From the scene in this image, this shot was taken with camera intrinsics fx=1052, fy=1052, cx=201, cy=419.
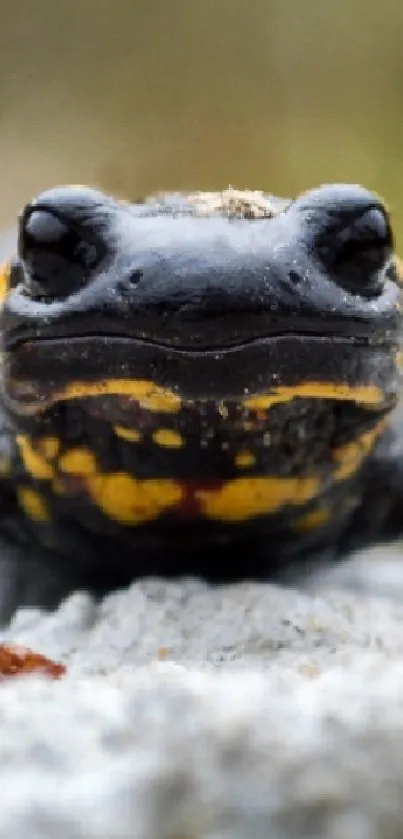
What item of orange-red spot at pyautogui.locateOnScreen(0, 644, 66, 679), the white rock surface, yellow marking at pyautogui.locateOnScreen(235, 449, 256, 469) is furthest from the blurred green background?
the white rock surface

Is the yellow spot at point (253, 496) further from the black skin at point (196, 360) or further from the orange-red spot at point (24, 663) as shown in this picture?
the orange-red spot at point (24, 663)

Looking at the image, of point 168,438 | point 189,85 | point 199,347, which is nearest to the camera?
point 199,347

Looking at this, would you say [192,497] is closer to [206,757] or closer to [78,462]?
[78,462]

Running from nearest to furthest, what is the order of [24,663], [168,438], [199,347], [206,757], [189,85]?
[206,757] → [24,663] → [199,347] → [168,438] → [189,85]

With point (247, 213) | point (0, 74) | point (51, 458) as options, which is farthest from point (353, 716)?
point (0, 74)

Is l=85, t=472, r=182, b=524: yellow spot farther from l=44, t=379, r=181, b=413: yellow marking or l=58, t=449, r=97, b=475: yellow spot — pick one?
l=44, t=379, r=181, b=413: yellow marking

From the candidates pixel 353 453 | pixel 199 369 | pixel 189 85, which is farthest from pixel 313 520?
pixel 189 85

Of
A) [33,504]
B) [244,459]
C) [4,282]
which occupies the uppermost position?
[4,282]

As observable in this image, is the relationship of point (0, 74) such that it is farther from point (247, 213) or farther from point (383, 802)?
point (383, 802)
